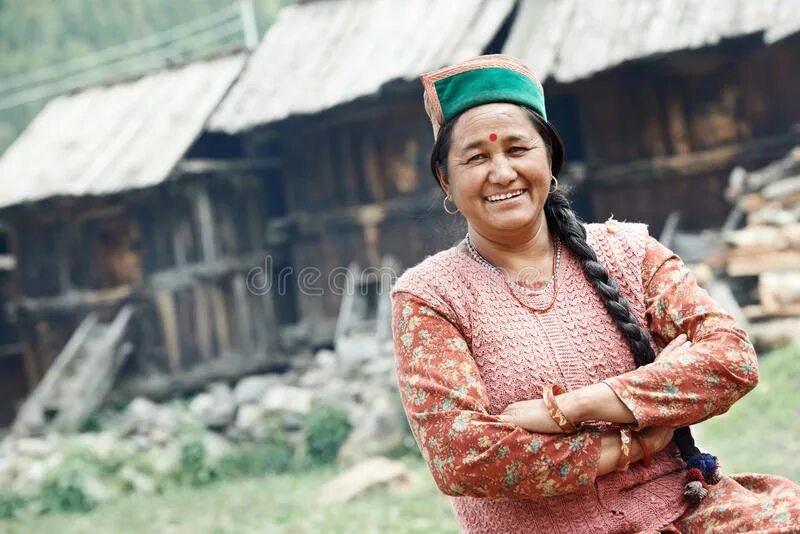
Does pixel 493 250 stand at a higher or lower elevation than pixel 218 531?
higher

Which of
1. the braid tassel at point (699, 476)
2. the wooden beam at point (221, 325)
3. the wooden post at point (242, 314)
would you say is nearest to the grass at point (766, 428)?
the braid tassel at point (699, 476)

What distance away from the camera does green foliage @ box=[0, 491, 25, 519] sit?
7.51m

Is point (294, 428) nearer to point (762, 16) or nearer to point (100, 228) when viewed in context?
point (100, 228)

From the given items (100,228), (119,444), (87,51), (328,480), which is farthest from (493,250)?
(87,51)

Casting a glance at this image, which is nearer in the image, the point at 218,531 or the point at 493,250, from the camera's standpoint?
the point at 493,250

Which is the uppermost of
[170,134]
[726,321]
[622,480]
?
[170,134]

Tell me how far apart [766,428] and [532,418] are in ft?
14.6

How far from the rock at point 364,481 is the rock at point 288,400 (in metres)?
2.09

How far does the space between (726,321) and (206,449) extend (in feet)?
22.4

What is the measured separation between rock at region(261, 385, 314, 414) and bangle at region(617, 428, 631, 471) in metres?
6.65

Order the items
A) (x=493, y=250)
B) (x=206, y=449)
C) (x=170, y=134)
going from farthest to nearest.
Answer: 1. (x=170, y=134)
2. (x=206, y=449)
3. (x=493, y=250)

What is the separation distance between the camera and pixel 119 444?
28.6ft

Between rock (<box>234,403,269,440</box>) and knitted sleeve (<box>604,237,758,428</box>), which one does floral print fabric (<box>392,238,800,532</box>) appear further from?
rock (<box>234,403,269,440</box>)

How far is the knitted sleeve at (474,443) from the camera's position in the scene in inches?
78.5
